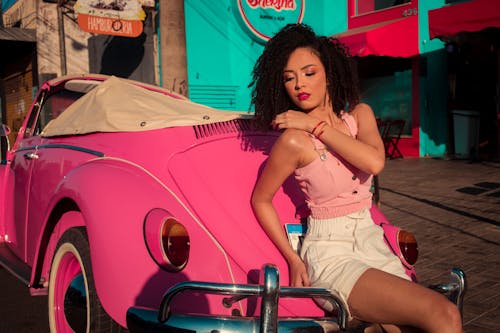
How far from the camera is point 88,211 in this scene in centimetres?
212

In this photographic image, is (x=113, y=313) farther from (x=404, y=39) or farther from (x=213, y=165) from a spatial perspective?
(x=404, y=39)

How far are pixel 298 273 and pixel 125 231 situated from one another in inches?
30.6

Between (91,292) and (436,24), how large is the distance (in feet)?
30.2

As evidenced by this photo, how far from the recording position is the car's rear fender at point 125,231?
190 centimetres

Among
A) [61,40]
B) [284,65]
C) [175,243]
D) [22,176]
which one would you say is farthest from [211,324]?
[61,40]

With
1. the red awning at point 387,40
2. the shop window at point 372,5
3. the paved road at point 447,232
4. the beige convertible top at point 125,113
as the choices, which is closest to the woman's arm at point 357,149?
the beige convertible top at point 125,113

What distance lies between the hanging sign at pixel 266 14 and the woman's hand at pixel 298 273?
38.1 feet

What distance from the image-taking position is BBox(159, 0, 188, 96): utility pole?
5.65 meters

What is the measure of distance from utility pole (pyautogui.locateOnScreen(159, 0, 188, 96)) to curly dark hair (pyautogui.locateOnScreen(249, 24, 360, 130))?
11.3 feet

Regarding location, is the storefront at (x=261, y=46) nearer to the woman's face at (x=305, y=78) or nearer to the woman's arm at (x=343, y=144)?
the woman's face at (x=305, y=78)

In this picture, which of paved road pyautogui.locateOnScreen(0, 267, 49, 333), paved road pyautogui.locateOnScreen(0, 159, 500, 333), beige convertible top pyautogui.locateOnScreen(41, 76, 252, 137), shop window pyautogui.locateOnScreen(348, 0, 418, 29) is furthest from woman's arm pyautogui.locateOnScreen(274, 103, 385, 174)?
shop window pyautogui.locateOnScreen(348, 0, 418, 29)

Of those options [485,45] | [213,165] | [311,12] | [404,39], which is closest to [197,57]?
[311,12]

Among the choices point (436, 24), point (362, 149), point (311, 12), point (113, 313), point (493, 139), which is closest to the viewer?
point (113, 313)

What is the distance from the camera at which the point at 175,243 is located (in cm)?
200
